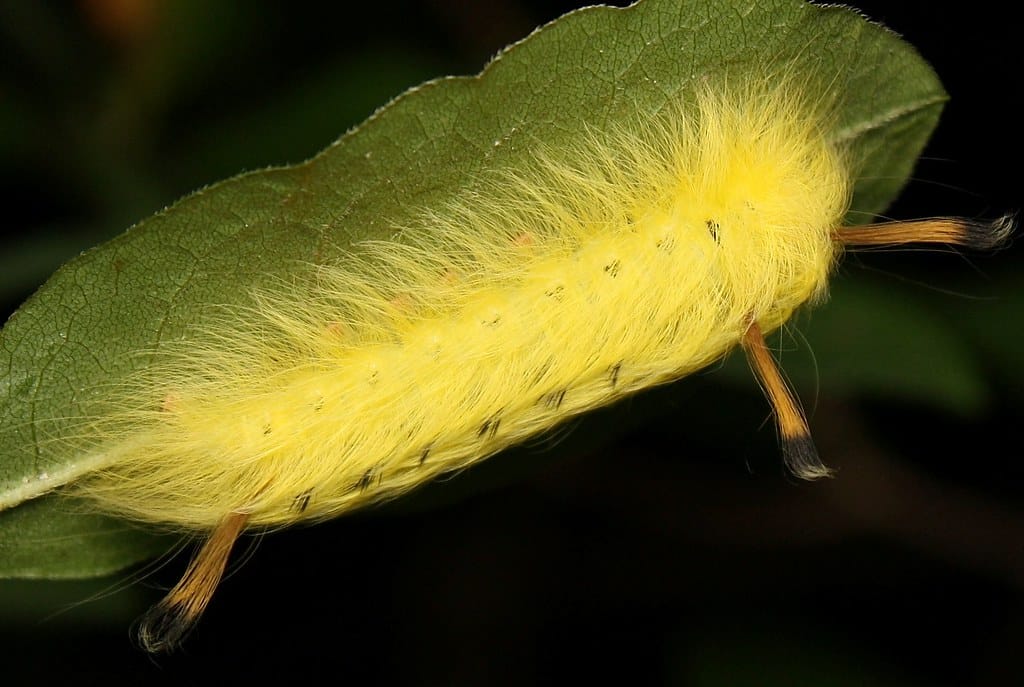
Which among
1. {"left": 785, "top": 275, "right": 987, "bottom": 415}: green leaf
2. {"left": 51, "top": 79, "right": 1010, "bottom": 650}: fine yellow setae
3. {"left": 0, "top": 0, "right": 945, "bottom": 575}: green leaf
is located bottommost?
{"left": 785, "top": 275, "right": 987, "bottom": 415}: green leaf

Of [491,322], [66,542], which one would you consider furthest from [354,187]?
[66,542]

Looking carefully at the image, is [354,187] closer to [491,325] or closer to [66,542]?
[491,325]

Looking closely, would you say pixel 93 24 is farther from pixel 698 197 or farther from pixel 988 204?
pixel 988 204

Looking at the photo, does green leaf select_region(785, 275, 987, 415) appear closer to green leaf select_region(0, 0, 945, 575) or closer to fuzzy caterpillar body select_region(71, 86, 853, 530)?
fuzzy caterpillar body select_region(71, 86, 853, 530)

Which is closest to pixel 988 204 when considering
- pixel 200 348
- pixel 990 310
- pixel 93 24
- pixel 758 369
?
pixel 990 310

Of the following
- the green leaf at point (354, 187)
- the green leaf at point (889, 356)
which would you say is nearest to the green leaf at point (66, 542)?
the green leaf at point (354, 187)

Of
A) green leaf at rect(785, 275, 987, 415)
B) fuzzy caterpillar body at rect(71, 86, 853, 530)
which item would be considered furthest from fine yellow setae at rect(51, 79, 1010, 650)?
green leaf at rect(785, 275, 987, 415)
